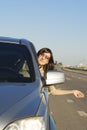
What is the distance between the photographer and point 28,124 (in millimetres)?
4113

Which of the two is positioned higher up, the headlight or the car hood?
the car hood

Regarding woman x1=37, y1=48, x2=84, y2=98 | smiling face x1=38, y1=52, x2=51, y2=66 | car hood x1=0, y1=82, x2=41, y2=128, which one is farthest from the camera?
smiling face x1=38, y1=52, x2=51, y2=66

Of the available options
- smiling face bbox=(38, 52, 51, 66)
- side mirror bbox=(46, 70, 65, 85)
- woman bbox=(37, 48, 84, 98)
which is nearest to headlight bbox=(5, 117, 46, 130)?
side mirror bbox=(46, 70, 65, 85)

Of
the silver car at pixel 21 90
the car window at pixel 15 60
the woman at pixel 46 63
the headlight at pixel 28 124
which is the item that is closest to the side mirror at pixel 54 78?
the silver car at pixel 21 90

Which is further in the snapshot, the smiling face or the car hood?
the smiling face

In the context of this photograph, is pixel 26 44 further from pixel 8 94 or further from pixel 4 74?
pixel 8 94

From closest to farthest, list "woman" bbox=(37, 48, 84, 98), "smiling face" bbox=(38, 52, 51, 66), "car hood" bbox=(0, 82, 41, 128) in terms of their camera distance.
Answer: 1. "car hood" bbox=(0, 82, 41, 128)
2. "woman" bbox=(37, 48, 84, 98)
3. "smiling face" bbox=(38, 52, 51, 66)

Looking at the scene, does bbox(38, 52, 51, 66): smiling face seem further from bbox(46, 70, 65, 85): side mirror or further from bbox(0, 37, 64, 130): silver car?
bbox(46, 70, 65, 85): side mirror

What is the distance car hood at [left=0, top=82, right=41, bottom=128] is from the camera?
13.1ft

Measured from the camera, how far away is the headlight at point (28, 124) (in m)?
4.01

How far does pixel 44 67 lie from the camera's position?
758cm

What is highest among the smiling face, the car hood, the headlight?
the smiling face

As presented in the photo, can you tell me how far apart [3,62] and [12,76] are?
0.58 meters

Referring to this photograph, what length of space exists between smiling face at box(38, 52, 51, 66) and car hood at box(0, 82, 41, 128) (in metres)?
2.59
